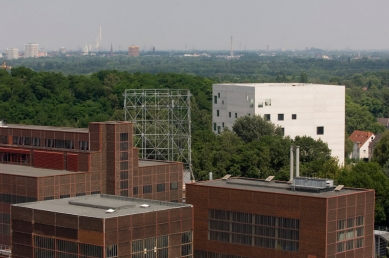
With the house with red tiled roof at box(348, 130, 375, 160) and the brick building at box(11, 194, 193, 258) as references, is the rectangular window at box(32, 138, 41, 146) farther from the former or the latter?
the house with red tiled roof at box(348, 130, 375, 160)

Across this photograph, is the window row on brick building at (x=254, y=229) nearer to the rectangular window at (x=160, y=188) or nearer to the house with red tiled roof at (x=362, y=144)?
the rectangular window at (x=160, y=188)

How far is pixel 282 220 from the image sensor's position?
218ft

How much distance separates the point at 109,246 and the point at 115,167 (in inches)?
760

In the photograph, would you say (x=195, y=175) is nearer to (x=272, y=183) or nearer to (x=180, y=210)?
(x=272, y=183)

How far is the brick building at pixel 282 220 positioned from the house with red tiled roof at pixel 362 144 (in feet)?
336

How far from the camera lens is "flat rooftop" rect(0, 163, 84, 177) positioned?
7706 cm

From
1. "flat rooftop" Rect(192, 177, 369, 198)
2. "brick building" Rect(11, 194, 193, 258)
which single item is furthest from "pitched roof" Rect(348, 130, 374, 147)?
"brick building" Rect(11, 194, 193, 258)

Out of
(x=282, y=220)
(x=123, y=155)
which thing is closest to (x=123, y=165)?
(x=123, y=155)

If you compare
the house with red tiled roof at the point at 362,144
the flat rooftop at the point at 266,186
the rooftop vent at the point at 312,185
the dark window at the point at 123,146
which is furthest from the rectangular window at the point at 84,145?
the house with red tiled roof at the point at 362,144

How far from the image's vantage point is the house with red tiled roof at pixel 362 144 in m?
171

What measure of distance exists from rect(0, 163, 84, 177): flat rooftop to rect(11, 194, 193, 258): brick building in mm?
12195

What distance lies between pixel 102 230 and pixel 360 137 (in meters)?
121

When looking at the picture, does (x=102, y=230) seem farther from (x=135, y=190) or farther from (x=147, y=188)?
(x=147, y=188)

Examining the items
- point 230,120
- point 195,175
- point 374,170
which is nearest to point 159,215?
point 374,170
